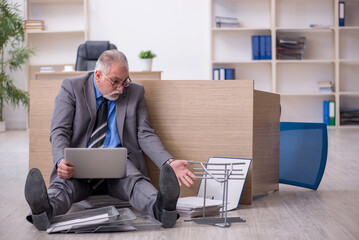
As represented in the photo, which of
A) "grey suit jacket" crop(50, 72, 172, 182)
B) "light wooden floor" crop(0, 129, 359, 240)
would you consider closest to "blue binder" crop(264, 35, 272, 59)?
"light wooden floor" crop(0, 129, 359, 240)

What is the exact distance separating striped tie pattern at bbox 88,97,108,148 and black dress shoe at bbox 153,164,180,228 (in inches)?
18.5

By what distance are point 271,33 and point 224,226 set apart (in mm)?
5252

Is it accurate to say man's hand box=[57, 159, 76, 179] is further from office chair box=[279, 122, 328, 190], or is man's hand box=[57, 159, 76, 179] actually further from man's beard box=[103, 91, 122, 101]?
office chair box=[279, 122, 328, 190]

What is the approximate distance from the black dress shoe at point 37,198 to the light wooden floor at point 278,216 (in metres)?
0.05

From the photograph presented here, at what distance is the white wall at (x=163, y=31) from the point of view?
6.93m

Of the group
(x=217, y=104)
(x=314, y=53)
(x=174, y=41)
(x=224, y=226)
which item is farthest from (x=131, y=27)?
(x=224, y=226)

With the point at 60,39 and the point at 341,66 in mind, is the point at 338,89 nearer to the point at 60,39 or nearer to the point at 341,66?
the point at 341,66

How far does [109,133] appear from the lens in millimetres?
2158

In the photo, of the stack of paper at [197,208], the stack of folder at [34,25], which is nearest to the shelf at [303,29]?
the stack of folder at [34,25]

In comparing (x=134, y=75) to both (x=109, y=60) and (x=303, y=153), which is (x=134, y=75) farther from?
(x=109, y=60)

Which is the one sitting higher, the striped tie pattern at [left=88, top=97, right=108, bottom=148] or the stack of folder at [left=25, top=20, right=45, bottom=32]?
the stack of folder at [left=25, top=20, right=45, bottom=32]

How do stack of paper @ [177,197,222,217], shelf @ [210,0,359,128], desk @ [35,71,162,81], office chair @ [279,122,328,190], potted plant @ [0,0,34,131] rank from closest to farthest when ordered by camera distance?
stack of paper @ [177,197,222,217] → office chair @ [279,122,328,190] → desk @ [35,71,162,81] → potted plant @ [0,0,34,131] → shelf @ [210,0,359,128]

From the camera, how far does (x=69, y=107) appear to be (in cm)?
209

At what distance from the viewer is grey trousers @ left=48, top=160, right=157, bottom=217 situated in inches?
73.5
